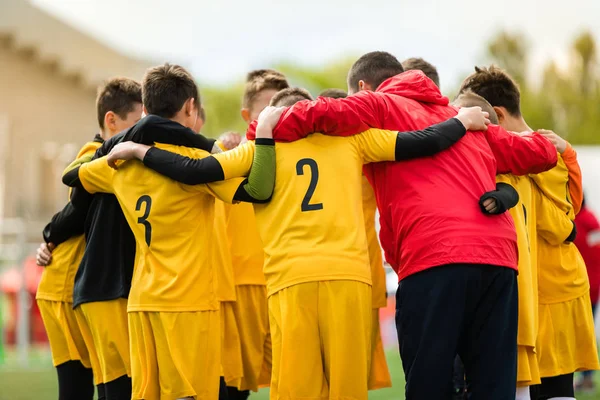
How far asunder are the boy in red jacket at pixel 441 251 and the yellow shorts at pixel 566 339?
0.94 meters

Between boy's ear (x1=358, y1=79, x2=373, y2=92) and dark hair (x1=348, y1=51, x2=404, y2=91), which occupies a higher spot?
dark hair (x1=348, y1=51, x2=404, y2=91)

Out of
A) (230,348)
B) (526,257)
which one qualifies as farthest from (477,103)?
(230,348)

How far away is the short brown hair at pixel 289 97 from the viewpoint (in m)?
4.89

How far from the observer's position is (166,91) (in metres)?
4.79

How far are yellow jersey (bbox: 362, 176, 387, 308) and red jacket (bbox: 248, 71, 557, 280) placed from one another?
49cm

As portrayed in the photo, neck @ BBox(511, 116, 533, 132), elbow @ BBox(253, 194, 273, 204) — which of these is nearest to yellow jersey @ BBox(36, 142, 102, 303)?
elbow @ BBox(253, 194, 273, 204)

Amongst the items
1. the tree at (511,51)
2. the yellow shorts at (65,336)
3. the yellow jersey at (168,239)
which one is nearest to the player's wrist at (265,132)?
the yellow jersey at (168,239)

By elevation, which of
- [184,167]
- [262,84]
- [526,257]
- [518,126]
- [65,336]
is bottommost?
[65,336]

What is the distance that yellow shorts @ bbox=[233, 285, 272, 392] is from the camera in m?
5.37

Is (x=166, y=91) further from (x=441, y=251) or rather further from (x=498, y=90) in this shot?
(x=498, y=90)

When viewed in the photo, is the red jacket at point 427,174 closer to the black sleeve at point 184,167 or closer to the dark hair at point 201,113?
the black sleeve at point 184,167

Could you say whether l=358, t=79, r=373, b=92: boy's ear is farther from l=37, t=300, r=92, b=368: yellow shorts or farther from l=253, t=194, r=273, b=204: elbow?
l=37, t=300, r=92, b=368: yellow shorts

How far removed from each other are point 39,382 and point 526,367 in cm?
641

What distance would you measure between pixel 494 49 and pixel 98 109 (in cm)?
5208
